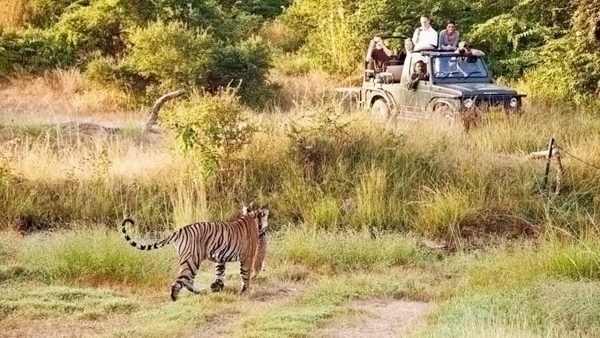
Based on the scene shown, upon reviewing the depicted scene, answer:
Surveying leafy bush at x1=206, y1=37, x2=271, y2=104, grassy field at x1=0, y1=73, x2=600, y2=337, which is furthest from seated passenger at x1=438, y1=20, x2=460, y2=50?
leafy bush at x1=206, y1=37, x2=271, y2=104

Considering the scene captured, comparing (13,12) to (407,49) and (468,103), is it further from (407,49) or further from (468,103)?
(468,103)

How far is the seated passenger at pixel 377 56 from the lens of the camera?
16375 millimetres

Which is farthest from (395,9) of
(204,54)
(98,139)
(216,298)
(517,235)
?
(216,298)

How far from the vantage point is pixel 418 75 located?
14.7m

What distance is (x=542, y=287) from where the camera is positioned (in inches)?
275

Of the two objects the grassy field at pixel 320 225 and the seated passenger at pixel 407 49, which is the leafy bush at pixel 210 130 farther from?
the seated passenger at pixel 407 49

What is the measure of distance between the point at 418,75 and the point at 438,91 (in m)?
0.64

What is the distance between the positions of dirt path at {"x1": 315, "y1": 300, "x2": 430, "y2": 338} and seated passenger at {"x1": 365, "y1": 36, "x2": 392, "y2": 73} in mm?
9319

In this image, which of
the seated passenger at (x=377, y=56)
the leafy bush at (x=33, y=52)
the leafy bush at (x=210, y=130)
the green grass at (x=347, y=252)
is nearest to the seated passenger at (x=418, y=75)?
the seated passenger at (x=377, y=56)

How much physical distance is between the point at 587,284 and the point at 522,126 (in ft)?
21.8

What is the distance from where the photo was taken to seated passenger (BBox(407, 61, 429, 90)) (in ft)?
47.9

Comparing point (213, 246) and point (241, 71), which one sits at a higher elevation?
point (241, 71)

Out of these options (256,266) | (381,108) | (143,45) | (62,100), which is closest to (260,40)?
(143,45)

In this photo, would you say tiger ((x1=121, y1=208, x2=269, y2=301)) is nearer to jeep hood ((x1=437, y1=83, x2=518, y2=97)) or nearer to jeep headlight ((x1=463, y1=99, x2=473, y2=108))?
jeep headlight ((x1=463, y1=99, x2=473, y2=108))
